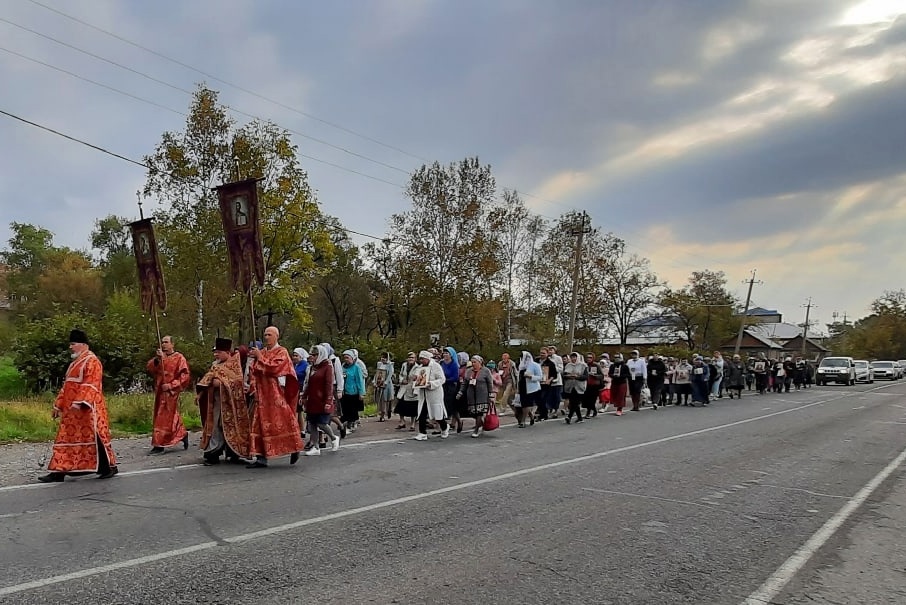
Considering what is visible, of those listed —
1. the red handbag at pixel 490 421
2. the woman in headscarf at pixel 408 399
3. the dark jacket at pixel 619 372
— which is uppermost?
the dark jacket at pixel 619 372

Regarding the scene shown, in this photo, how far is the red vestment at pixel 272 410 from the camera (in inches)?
372

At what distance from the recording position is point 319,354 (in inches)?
432

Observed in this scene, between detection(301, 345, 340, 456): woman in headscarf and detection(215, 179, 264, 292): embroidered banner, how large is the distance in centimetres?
169

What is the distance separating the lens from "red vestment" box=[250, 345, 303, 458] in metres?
9.45

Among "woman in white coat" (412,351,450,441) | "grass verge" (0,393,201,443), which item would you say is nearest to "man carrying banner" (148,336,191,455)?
"grass verge" (0,393,201,443)

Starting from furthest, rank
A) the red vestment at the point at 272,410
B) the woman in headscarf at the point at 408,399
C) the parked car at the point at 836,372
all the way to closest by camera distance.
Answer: the parked car at the point at 836,372 < the woman in headscarf at the point at 408,399 < the red vestment at the point at 272,410

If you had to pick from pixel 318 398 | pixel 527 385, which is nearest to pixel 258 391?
pixel 318 398

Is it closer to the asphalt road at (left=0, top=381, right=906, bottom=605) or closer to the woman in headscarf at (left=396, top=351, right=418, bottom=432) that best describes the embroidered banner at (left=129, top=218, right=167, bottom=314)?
the asphalt road at (left=0, top=381, right=906, bottom=605)

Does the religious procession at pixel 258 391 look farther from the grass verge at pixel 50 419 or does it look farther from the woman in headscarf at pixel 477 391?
the grass verge at pixel 50 419

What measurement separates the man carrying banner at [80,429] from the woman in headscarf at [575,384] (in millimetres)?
11299

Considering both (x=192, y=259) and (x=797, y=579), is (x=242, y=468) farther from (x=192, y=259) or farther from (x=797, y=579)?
(x=192, y=259)

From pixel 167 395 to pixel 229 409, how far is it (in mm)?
1671

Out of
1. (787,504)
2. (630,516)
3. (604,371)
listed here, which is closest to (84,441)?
(630,516)

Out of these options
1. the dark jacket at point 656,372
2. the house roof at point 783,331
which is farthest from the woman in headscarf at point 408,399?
the house roof at point 783,331
